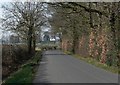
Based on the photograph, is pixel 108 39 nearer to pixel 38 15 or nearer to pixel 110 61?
pixel 110 61

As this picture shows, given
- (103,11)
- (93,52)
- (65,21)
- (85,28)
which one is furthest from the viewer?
(65,21)

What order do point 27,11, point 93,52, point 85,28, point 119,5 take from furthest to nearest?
point 27,11
point 85,28
point 93,52
point 119,5

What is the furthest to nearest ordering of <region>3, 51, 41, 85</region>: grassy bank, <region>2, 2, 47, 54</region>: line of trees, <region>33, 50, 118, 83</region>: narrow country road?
<region>2, 2, 47, 54</region>: line of trees, <region>33, 50, 118, 83</region>: narrow country road, <region>3, 51, 41, 85</region>: grassy bank

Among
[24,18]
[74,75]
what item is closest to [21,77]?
[74,75]

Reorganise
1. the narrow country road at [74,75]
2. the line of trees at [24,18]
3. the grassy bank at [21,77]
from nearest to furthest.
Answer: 1. the grassy bank at [21,77]
2. the narrow country road at [74,75]
3. the line of trees at [24,18]

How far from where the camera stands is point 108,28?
26.4 meters

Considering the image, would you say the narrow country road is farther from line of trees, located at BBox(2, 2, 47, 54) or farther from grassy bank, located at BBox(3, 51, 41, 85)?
line of trees, located at BBox(2, 2, 47, 54)

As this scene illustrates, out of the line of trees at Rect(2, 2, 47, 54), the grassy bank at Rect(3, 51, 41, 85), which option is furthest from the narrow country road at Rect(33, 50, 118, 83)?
the line of trees at Rect(2, 2, 47, 54)

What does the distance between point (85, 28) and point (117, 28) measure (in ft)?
64.5

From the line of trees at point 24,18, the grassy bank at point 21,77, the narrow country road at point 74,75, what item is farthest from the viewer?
the line of trees at point 24,18

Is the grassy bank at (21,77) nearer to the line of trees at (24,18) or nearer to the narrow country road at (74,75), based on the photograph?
the narrow country road at (74,75)

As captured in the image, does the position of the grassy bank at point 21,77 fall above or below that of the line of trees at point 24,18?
below

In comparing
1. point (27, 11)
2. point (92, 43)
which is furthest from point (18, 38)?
point (92, 43)

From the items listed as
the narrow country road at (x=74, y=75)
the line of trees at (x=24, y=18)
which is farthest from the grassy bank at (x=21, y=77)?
the line of trees at (x=24, y=18)
